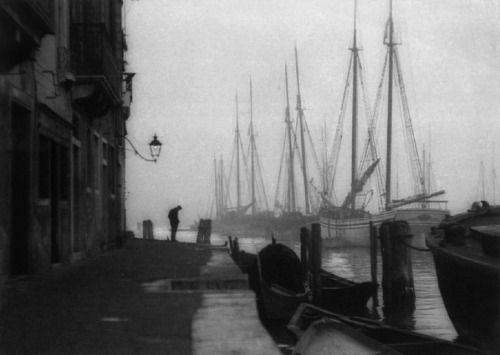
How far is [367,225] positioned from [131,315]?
47318mm

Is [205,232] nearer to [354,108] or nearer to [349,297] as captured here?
[349,297]

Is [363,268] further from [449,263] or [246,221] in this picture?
[246,221]

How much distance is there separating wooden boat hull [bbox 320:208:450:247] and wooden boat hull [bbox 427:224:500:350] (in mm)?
36155

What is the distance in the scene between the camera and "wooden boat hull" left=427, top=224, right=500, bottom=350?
9.98m

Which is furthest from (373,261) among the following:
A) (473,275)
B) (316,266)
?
A: (473,275)

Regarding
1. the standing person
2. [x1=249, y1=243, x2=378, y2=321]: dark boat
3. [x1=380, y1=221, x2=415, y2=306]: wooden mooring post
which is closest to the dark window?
[x1=249, y1=243, x2=378, y2=321]: dark boat

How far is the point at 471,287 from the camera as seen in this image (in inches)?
419

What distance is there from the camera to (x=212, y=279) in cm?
1044

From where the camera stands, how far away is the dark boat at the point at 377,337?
8297 mm

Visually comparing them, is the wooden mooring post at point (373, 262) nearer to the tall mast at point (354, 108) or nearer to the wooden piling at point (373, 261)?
the wooden piling at point (373, 261)

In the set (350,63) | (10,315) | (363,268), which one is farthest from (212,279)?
(350,63)

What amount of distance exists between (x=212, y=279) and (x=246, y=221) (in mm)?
91439

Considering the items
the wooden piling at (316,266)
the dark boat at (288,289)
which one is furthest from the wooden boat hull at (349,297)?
the wooden piling at (316,266)

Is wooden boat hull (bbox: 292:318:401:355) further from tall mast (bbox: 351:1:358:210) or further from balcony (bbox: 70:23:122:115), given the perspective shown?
tall mast (bbox: 351:1:358:210)
